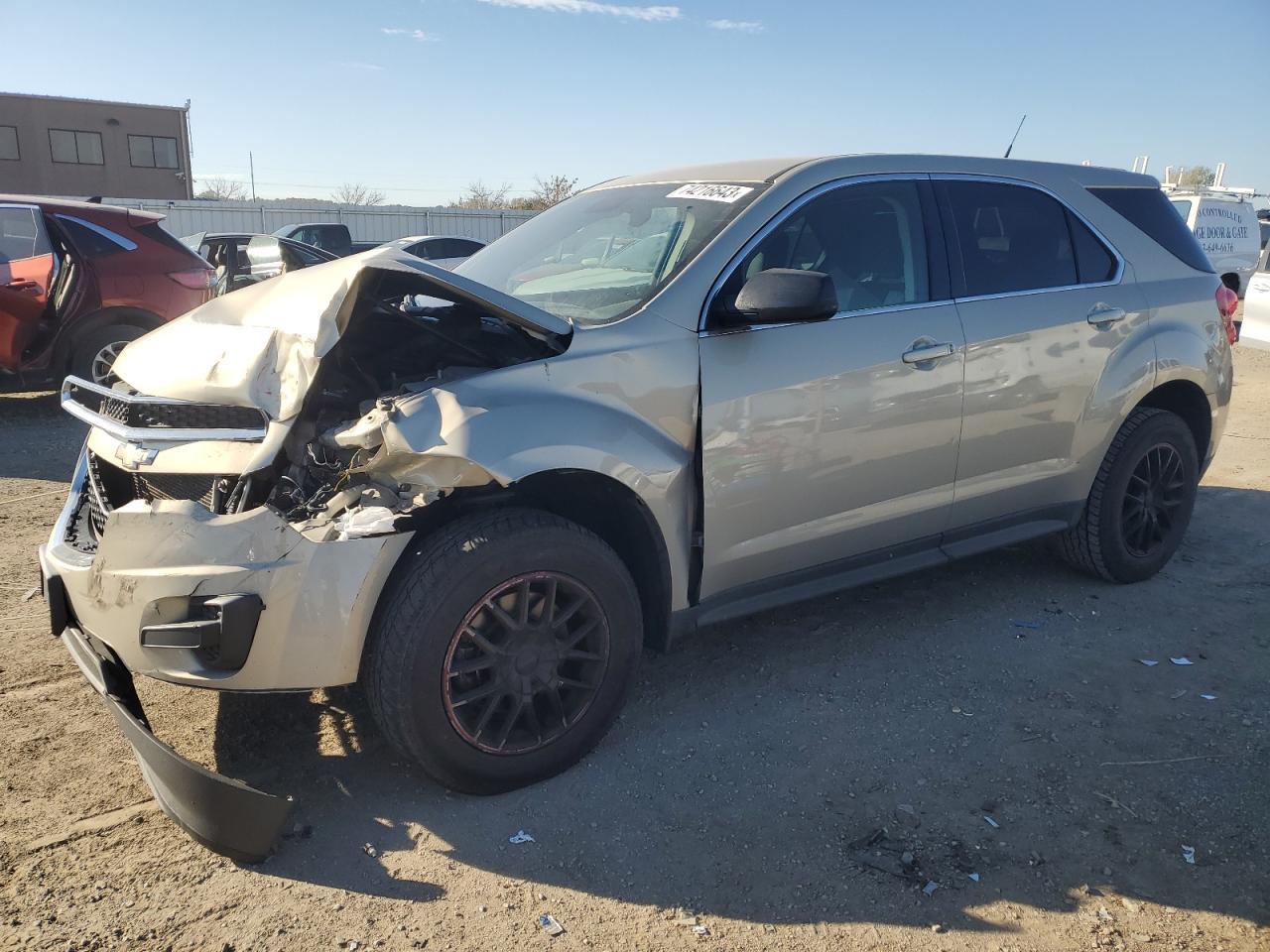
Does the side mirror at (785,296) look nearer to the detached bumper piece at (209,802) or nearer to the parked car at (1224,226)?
the detached bumper piece at (209,802)

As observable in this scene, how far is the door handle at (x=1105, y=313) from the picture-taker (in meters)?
4.27

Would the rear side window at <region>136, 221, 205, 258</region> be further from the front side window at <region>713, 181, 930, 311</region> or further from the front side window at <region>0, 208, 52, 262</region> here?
the front side window at <region>713, 181, 930, 311</region>

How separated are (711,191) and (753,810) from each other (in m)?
2.21

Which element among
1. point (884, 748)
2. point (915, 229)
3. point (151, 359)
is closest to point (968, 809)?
point (884, 748)

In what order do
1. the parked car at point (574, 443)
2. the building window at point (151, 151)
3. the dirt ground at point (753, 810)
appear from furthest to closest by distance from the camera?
1. the building window at point (151, 151)
2. the parked car at point (574, 443)
3. the dirt ground at point (753, 810)

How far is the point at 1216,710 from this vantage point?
367cm

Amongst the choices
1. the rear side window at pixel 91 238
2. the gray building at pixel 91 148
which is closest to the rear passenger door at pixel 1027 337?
the rear side window at pixel 91 238

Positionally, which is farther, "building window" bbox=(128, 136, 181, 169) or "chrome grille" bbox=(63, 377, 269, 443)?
"building window" bbox=(128, 136, 181, 169)

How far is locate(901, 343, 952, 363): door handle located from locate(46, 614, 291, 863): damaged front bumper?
257 centimetres

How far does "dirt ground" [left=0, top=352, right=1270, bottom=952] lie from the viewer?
2.51m

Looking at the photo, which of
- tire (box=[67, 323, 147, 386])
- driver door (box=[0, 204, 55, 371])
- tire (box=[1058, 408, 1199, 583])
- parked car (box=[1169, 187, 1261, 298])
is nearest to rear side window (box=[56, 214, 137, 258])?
driver door (box=[0, 204, 55, 371])

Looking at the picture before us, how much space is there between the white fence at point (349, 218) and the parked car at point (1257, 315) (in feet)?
56.0

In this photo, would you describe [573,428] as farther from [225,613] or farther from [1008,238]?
[1008,238]

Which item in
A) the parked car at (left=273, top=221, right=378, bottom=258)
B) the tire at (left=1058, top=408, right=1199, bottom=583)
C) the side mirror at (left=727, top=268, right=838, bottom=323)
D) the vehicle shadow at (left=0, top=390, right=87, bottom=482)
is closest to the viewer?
the side mirror at (left=727, top=268, right=838, bottom=323)
